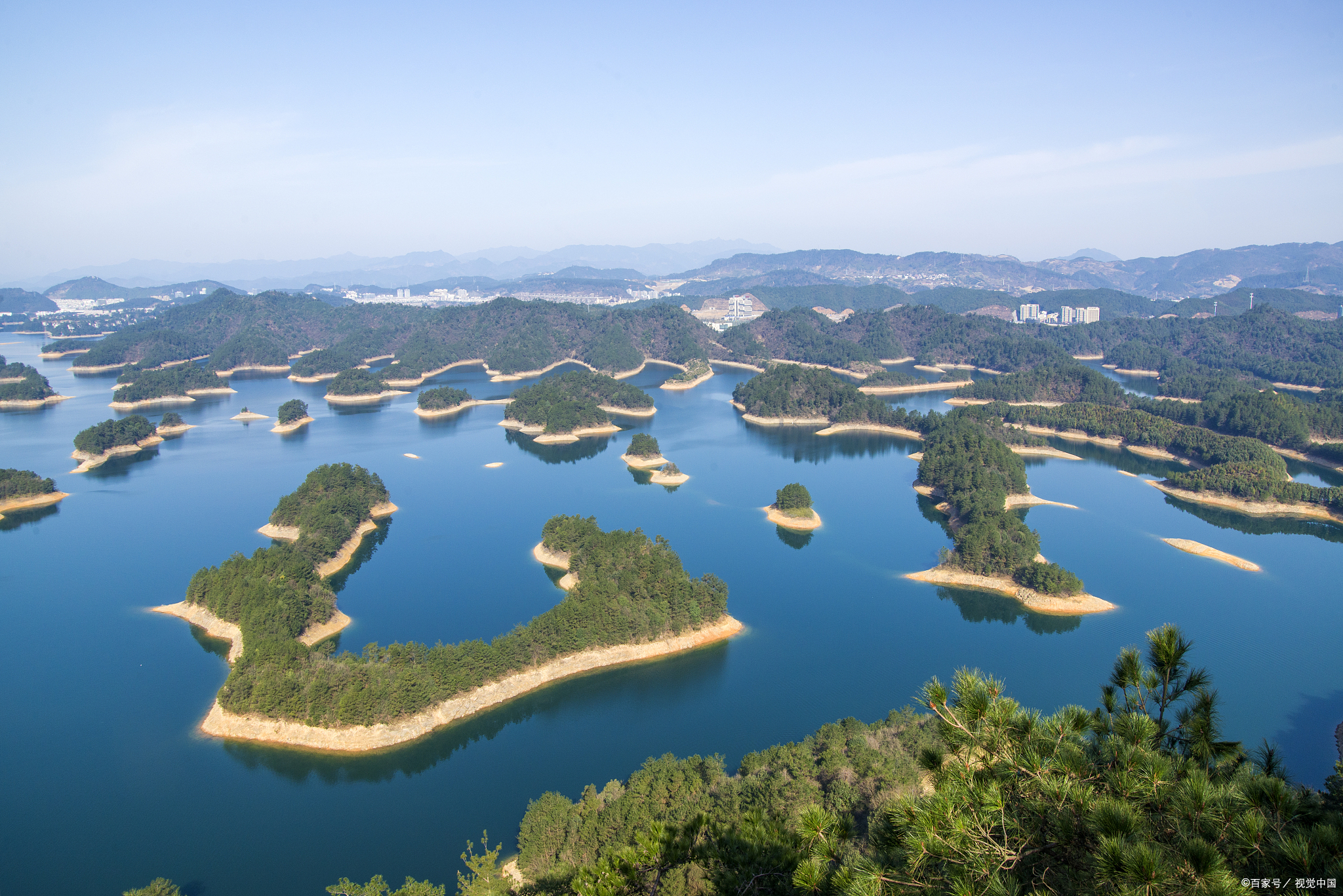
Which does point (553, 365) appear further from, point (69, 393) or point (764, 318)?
point (69, 393)

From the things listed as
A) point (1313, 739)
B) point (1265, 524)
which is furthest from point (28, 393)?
point (1265, 524)

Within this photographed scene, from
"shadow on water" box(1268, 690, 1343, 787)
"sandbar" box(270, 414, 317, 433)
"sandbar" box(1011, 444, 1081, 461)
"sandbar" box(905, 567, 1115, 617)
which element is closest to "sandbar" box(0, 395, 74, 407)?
"sandbar" box(270, 414, 317, 433)

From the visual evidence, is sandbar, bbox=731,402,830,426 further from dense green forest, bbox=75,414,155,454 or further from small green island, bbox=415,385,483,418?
dense green forest, bbox=75,414,155,454

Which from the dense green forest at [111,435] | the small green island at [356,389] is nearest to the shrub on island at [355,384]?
the small green island at [356,389]

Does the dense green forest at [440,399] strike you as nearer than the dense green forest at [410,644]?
No

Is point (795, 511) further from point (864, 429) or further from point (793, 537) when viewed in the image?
point (864, 429)

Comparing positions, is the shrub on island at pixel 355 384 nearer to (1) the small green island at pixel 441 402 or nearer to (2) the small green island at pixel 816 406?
(1) the small green island at pixel 441 402

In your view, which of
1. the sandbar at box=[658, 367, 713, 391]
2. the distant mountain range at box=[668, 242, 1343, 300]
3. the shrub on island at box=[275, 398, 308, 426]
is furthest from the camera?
the distant mountain range at box=[668, 242, 1343, 300]
